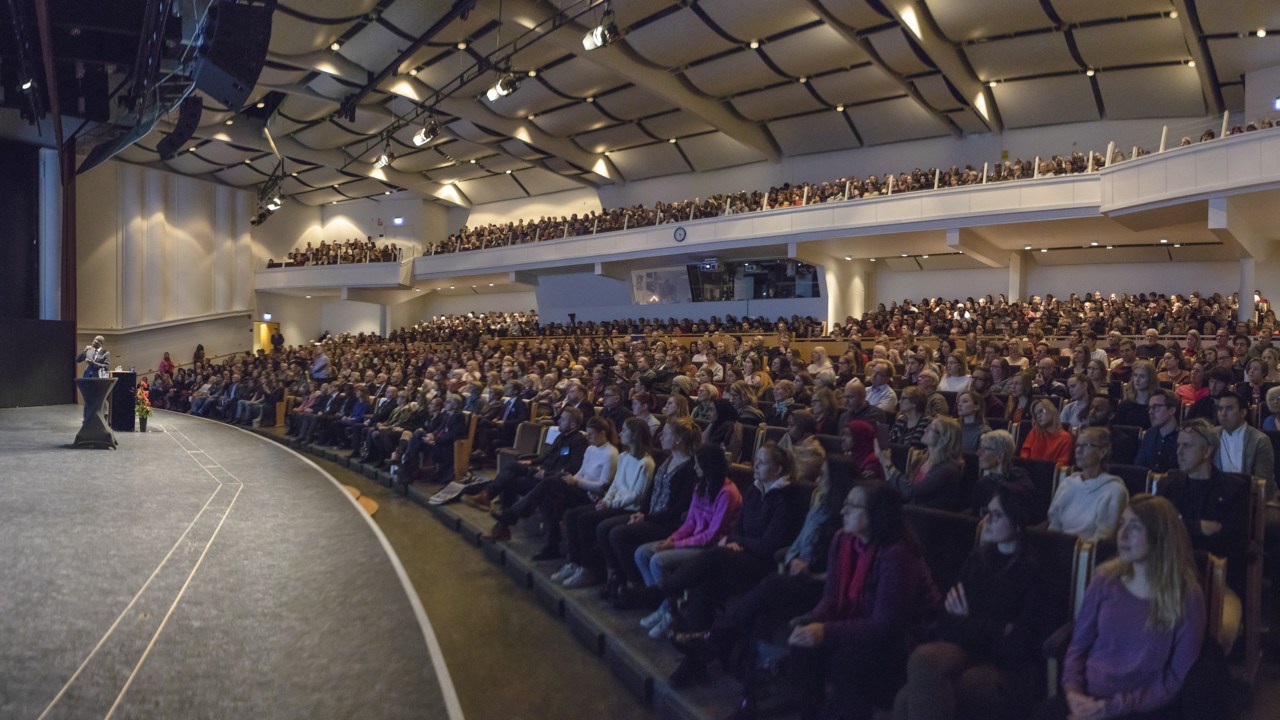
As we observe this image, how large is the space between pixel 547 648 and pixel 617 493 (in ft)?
3.28

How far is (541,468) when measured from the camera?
5.49 meters

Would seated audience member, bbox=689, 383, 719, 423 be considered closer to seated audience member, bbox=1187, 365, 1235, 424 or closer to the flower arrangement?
seated audience member, bbox=1187, 365, 1235, 424

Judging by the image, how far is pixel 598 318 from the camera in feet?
69.4

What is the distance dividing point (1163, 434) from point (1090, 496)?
115 cm

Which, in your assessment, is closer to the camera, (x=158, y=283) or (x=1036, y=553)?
(x=1036, y=553)

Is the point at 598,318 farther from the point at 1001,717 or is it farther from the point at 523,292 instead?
the point at 1001,717

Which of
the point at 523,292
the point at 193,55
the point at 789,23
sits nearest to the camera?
the point at 193,55

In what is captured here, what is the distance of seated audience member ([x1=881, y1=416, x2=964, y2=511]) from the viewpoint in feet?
11.4

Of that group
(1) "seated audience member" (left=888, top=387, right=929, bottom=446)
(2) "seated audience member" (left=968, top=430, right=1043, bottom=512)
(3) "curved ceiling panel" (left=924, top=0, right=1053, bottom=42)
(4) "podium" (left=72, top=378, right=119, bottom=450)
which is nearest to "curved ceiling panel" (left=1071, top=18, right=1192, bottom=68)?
(3) "curved ceiling panel" (left=924, top=0, right=1053, bottom=42)

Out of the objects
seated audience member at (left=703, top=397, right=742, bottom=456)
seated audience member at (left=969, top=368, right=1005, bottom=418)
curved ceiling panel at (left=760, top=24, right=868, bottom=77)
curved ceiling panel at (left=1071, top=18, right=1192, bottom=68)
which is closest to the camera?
seated audience member at (left=703, top=397, right=742, bottom=456)

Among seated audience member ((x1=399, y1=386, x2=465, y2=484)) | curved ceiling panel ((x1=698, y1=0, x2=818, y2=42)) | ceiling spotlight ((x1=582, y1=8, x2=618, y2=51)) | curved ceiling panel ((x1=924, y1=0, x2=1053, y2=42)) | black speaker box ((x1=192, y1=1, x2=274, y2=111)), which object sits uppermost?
curved ceiling panel ((x1=698, y1=0, x2=818, y2=42))

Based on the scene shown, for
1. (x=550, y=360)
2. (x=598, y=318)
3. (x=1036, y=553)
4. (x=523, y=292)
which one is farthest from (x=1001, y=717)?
(x=523, y=292)

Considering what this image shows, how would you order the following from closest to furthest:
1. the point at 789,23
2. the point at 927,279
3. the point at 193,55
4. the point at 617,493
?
the point at 617,493
the point at 193,55
the point at 789,23
the point at 927,279

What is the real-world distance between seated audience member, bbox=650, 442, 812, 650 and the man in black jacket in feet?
6.65
